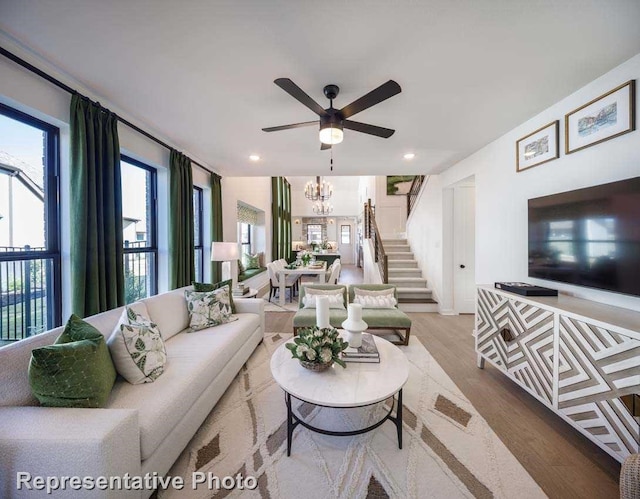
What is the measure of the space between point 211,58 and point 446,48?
1609 millimetres

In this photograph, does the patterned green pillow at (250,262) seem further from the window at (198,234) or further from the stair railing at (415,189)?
the stair railing at (415,189)

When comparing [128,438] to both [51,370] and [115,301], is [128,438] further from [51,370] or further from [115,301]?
[115,301]

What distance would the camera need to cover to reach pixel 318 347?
1.67 metres

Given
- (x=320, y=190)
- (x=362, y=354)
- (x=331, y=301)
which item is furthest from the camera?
(x=320, y=190)

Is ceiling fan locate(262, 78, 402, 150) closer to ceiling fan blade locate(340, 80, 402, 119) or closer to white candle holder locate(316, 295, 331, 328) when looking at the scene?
ceiling fan blade locate(340, 80, 402, 119)

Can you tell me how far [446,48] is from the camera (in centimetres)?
166

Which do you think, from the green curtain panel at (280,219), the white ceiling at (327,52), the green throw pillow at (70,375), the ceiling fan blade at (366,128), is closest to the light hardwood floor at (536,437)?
the ceiling fan blade at (366,128)

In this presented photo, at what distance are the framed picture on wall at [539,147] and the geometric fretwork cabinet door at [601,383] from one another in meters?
1.62

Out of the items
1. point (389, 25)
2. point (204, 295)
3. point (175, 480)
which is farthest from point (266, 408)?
point (389, 25)

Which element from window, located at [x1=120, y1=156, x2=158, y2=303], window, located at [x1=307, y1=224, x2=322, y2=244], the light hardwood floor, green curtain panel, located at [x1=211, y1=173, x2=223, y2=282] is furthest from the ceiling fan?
window, located at [x1=307, y1=224, x2=322, y2=244]

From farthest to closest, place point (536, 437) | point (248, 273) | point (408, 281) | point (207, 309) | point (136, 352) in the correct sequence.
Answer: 1. point (248, 273)
2. point (408, 281)
3. point (207, 309)
4. point (536, 437)
5. point (136, 352)

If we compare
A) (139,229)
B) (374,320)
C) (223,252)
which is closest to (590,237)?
(374,320)

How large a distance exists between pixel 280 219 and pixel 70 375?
8250 mm

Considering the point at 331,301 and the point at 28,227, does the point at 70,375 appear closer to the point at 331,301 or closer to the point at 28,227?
the point at 28,227
